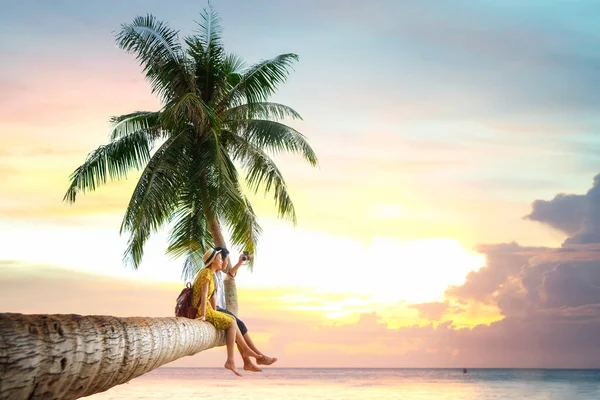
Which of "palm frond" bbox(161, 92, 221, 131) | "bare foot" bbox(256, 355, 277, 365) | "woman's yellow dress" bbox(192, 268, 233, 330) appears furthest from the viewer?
"palm frond" bbox(161, 92, 221, 131)

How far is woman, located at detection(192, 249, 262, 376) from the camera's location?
30.9 ft

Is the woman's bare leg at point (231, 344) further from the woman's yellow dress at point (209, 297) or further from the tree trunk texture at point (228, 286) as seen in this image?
the tree trunk texture at point (228, 286)

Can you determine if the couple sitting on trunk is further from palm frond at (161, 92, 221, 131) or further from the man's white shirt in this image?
palm frond at (161, 92, 221, 131)

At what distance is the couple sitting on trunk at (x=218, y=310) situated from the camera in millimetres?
9469

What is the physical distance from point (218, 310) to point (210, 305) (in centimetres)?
39

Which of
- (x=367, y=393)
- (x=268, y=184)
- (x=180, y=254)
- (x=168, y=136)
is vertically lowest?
(x=367, y=393)

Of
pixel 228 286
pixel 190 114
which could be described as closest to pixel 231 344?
pixel 228 286

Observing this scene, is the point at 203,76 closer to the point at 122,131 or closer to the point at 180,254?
the point at 122,131

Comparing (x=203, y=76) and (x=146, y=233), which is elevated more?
(x=203, y=76)

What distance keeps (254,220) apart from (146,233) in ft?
7.61

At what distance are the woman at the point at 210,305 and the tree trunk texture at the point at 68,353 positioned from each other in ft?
11.1

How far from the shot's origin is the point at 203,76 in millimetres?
16969

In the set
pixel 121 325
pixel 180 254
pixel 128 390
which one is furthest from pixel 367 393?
pixel 121 325

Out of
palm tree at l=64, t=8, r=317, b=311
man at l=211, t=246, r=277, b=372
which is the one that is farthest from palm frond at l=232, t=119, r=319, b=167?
man at l=211, t=246, r=277, b=372
